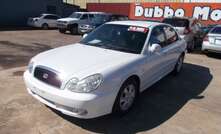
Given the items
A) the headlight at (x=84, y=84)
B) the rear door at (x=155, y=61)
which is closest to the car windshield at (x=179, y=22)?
the rear door at (x=155, y=61)

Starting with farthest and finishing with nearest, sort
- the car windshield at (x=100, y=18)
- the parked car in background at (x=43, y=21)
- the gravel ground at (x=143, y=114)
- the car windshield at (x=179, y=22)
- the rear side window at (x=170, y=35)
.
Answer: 1. the parked car in background at (x=43, y=21)
2. the car windshield at (x=100, y=18)
3. the car windshield at (x=179, y=22)
4. the rear side window at (x=170, y=35)
5. the gravel ground at (x=143, y=114)

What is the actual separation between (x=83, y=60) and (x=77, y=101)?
863mm

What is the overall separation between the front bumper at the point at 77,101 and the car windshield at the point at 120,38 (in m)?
1.35

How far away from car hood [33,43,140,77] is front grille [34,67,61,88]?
0.27ft

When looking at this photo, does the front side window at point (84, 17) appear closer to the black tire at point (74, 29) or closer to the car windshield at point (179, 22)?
the black tire at point (74, 29)

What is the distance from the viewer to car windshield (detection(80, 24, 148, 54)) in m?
4.54

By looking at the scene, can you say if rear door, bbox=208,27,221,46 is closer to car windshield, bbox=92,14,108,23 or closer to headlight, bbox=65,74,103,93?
headlight, bbox=65,74,103,93

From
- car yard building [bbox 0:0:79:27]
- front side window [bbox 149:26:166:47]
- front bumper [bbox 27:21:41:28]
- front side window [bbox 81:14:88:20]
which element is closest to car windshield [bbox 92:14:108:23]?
front side window [bbox 81:14:88:20]

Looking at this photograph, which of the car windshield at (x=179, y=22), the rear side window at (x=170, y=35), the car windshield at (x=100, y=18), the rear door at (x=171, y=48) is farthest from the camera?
the car windshield at (x=100, y=18)

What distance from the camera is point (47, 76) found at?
3592mm

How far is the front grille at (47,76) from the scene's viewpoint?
11.3ft

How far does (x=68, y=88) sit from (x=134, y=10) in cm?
2266

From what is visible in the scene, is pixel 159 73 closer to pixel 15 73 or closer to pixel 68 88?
pixel 68 88

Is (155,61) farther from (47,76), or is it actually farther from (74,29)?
(74,29)
